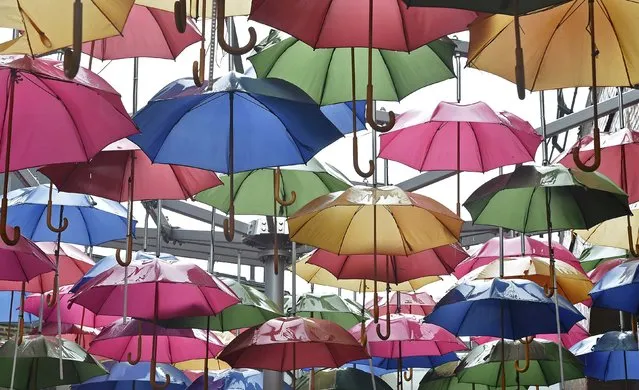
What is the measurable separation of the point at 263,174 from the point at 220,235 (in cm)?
546

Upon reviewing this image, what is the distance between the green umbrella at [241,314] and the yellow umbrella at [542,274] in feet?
3.91

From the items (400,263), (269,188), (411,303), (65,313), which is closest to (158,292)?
(269,188)

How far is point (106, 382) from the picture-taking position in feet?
24.7

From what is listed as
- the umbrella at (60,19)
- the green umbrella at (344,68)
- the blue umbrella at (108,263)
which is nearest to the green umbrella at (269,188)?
the blue umbrella at (108,263)

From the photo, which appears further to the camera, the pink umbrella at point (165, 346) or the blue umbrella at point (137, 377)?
the blue umbrella at point (137, 377)

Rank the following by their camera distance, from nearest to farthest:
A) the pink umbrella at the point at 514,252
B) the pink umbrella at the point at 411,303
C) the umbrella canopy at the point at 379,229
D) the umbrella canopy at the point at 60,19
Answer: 1. the umbrella canopy at the point at 60,19
2. the umbrella canopy at the point at 379,229
3. the pink umbrella at the point at 514,252
4. the pink umbrella at the point at 411,303

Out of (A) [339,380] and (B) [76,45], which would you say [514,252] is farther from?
(B) [76,45]

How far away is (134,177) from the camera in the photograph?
17.6 feet

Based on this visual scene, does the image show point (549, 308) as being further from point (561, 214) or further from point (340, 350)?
point (340, 350)

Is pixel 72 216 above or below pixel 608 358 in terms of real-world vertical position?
above

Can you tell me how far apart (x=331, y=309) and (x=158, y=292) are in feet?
5.15

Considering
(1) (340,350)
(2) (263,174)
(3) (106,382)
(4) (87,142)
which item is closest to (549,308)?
(1) (340,350)

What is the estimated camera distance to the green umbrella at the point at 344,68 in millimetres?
4848

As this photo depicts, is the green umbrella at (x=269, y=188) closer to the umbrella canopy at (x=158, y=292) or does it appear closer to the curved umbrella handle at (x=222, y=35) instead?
the umbrella canopy at (x=158, y=292)
